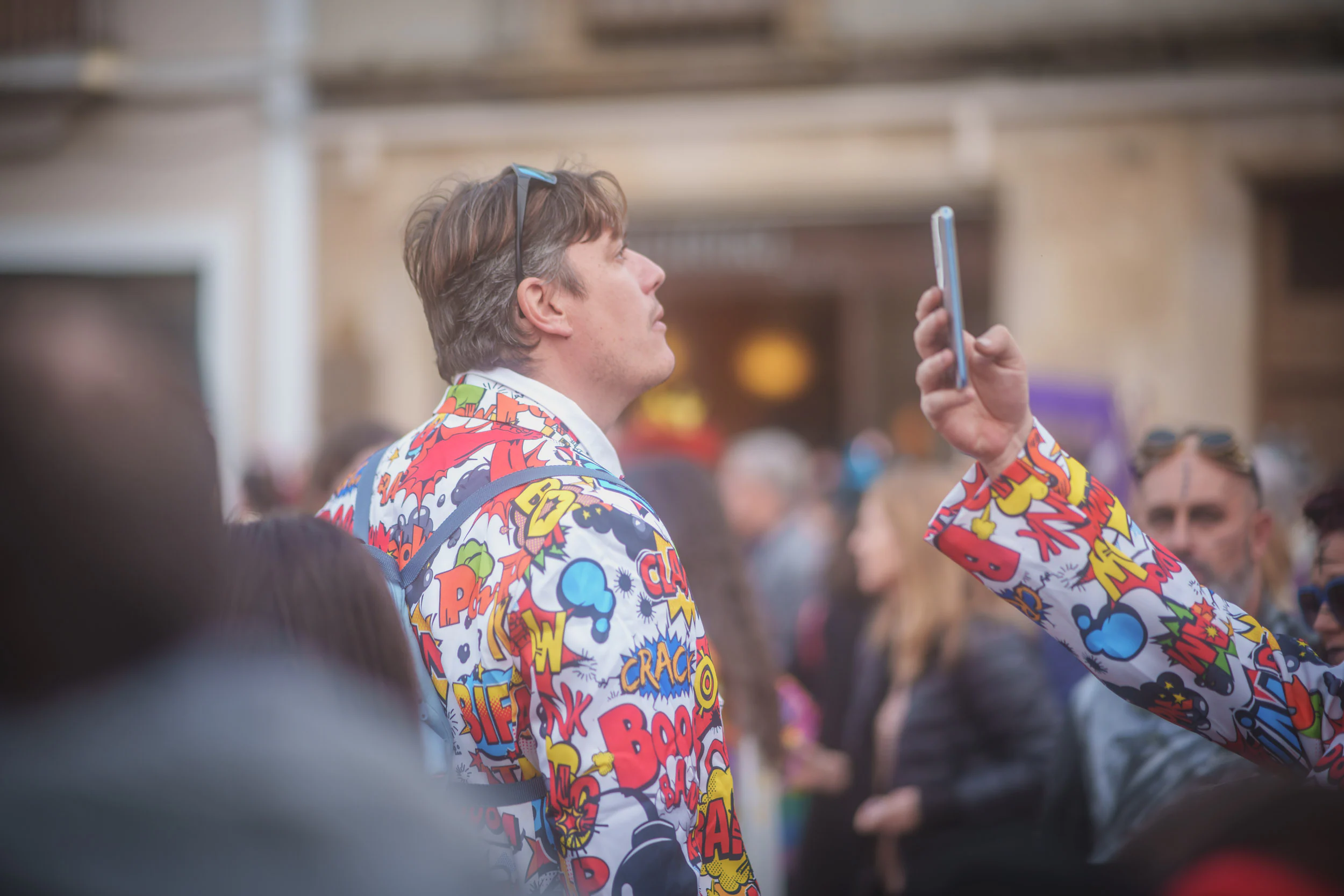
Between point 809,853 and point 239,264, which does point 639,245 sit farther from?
point 809,853

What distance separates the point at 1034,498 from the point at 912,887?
518 millimetres

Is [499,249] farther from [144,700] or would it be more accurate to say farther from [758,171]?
[758,171]

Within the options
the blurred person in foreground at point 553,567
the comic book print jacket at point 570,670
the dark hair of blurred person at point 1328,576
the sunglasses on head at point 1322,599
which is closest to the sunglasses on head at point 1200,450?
the dark hair of blurred person at point 1328,576

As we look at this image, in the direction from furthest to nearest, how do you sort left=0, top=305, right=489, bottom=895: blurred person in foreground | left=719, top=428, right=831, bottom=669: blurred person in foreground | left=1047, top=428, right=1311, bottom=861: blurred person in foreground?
1. left=719, top=428, right=831, bottom=669: blurred person in foreground
2. left=1047, top=428, right=1311, bottom=861: blurred person in foreground
3. left=0, top=305, right=489, bottom=895: blurred person in foreground

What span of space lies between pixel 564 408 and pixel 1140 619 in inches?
30.6

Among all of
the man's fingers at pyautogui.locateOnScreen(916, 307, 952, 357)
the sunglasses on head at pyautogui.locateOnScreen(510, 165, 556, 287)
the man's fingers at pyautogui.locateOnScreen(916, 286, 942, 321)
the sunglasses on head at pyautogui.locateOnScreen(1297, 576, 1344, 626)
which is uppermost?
the sunglasses on head at pyautogui.locateOnScreen(510, 165, 556, 287)

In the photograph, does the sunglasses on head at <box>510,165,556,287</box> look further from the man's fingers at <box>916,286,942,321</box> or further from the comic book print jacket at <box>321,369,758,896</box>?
the man's fingers at <box>916,286,942,321</box>

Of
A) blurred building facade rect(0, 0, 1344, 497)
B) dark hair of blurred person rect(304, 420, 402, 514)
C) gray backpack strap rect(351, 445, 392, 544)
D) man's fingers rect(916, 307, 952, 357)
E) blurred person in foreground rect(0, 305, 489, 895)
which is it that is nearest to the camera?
blurred person in foreground rect(0, 305, 489, 895)

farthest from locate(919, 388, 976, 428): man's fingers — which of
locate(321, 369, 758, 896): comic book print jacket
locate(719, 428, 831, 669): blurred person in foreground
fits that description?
locate(719, 428, 831, 669): blurred person in foreground

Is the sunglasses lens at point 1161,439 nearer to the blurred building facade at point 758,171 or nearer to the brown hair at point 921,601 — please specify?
the brown hair at point 921,601

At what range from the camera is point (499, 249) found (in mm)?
1571

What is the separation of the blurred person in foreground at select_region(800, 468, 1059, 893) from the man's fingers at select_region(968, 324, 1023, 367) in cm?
174

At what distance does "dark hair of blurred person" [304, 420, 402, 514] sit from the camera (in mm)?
3381

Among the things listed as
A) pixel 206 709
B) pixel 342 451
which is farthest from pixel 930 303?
pixel 342 451
